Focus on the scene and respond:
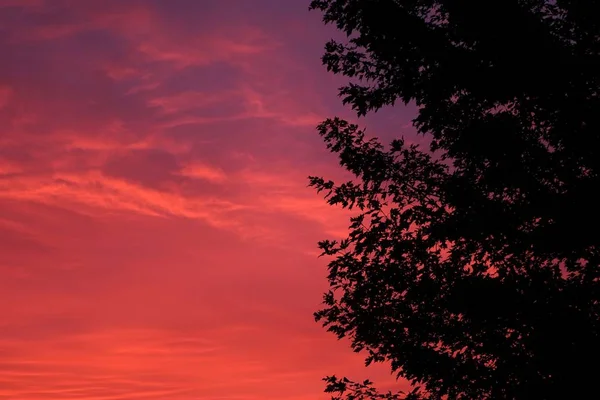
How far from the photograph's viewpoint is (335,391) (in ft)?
43.4

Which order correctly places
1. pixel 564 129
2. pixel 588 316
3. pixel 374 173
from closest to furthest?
1. pixel 588 316
2. pixel 564 129
3. pixel 374 173

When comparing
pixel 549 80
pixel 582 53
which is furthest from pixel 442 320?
pixel 582 53

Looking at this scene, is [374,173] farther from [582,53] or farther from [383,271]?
[582,53]

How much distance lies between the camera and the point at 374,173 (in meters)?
13.9

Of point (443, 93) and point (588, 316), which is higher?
point (443, 93)

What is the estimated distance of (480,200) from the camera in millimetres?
12719

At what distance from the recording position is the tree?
1170 centimetres

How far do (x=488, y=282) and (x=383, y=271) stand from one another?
2.06 m

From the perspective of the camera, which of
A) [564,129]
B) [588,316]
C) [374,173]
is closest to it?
[588,316]

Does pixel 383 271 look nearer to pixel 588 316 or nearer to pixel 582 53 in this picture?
pixel 588 316

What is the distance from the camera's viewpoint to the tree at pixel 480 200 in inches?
461

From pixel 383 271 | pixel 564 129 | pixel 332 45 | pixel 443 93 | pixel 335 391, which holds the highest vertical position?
pixel 332 45

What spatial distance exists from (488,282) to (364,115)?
436cm

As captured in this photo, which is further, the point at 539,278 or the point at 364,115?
the point at 364,115
